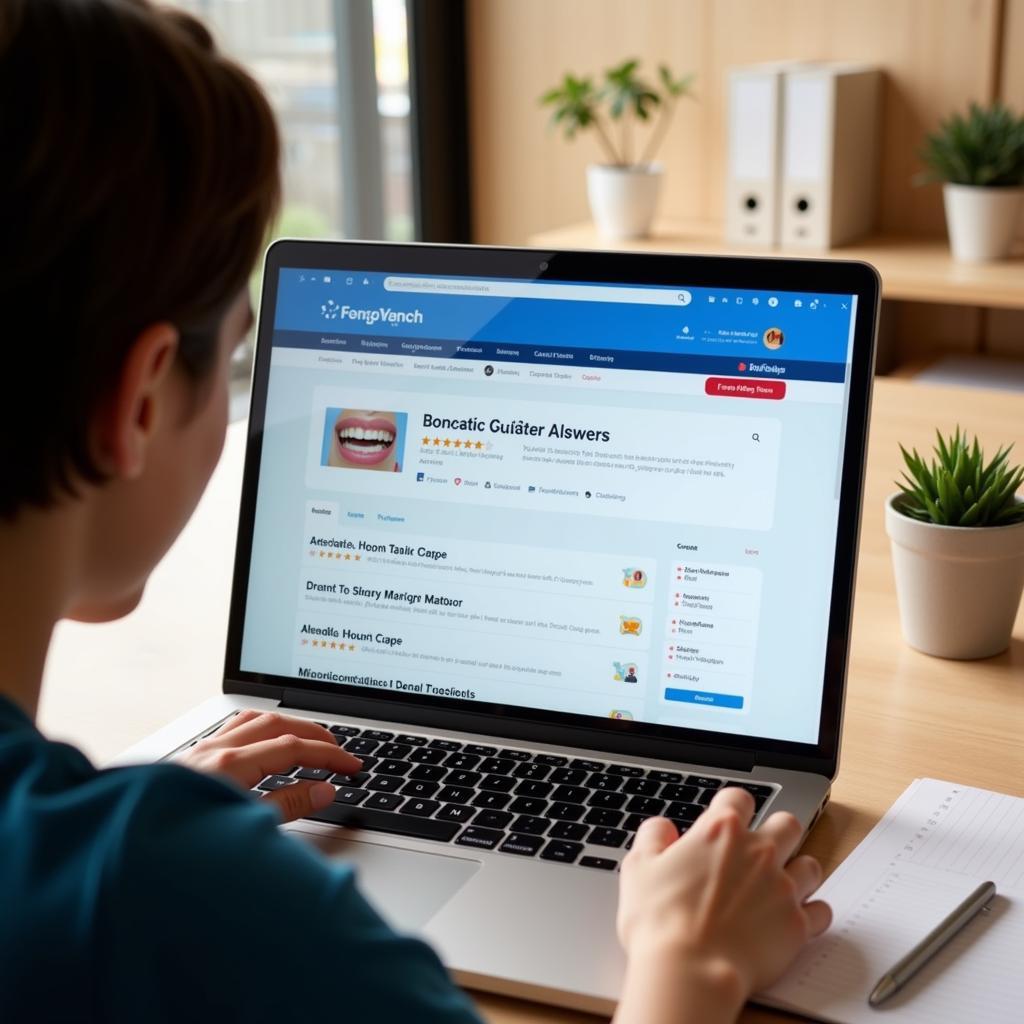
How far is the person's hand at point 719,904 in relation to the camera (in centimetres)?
63

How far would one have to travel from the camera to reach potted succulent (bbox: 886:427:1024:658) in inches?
39.9

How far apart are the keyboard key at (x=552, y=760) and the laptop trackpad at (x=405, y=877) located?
4.3 inches

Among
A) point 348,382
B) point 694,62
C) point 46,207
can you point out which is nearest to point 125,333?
point 46,207

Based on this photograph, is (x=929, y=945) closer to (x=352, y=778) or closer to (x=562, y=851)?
(x=562, y=851)

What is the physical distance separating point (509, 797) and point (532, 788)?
0.02 m

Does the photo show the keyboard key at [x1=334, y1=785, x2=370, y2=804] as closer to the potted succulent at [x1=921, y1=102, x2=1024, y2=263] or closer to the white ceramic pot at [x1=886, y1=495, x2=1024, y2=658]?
the white ceramic pot at [x1=886, y1=495, x2=1024, y2=658]

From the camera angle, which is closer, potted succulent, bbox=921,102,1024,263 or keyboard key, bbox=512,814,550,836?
keyboard key, bbox=512,814,550,836

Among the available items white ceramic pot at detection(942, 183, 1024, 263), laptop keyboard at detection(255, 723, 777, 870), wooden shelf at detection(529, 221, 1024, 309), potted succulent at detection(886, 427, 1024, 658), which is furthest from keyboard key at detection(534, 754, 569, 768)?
white ceramic pot at detection(942, 183, 1024, 263)

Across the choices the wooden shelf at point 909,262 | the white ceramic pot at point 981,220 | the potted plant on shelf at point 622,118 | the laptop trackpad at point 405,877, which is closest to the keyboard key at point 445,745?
the laptop trackpad at point 405,877

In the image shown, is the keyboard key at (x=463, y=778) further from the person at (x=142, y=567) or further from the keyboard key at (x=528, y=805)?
the person at (x=142, y=567)

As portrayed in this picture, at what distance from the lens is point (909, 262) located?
267 centimetres

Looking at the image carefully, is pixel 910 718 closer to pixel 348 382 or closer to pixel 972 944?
pixel 972 944

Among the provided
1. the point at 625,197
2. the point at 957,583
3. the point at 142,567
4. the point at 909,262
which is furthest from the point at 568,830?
the point at 625,197

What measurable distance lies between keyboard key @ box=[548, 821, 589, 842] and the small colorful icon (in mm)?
114
